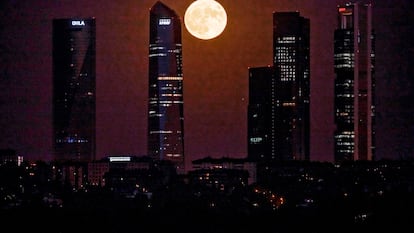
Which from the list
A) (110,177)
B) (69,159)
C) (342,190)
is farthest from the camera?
(69,159)

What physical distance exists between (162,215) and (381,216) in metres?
16.2

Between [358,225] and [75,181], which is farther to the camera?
[75,181]

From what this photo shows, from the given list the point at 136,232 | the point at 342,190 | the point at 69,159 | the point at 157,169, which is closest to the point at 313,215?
the point at 136,232

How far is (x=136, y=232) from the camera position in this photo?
61.7 meters

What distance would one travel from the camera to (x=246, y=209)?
295 ft

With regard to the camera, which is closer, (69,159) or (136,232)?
(136,232)

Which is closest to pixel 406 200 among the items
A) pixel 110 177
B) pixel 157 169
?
pixel 110 177

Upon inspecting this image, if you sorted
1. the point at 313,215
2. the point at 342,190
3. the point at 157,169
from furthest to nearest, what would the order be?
1. the point at 157,169
2. the point at 342,190
3. the point at 313,215

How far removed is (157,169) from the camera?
560ft

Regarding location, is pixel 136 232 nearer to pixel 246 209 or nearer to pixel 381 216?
pixel 381 216

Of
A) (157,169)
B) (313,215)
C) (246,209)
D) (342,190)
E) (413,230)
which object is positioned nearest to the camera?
(413,230)

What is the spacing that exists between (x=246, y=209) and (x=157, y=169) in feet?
267

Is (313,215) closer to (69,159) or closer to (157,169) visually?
(157,169)

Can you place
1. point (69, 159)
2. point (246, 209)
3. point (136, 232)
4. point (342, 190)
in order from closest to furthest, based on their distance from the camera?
point (136, 232)
point (246, 209)
point (342, 190)
point (69, 159)
